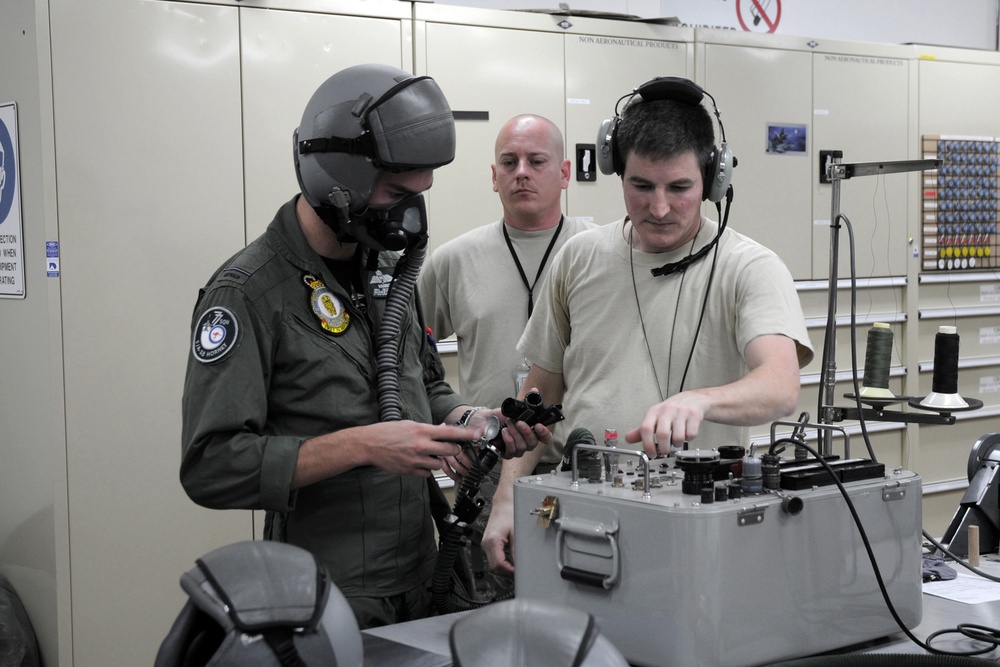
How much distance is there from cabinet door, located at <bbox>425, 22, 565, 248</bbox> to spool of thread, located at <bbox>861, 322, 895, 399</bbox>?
1.49 metres

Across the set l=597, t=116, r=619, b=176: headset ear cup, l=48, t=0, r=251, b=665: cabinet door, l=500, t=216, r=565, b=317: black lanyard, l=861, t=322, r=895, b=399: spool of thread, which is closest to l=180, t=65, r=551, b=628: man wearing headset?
l=597, t=116, r=619, b=176: headset ear cup

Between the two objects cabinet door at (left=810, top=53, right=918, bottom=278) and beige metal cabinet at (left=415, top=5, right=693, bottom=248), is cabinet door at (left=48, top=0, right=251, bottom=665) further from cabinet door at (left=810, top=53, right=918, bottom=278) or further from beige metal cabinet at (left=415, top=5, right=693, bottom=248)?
cabinet door at (left=810, top=53, right=918, bottom=278)

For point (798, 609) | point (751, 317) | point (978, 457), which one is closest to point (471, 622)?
point (798, 609)

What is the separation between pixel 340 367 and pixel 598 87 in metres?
2.32

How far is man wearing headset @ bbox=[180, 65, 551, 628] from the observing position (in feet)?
4.81

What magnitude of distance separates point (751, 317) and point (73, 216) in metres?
2.05

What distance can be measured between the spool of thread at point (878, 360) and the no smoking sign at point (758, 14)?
9.07ft

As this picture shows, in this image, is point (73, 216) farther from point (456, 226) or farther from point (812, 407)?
point (812, 407)

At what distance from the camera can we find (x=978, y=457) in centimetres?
211

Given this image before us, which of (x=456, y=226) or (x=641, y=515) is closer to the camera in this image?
(x=641, y=515)

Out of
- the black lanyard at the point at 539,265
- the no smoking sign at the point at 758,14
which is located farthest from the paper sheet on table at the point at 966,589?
the no smoking sign at the point at 758,14

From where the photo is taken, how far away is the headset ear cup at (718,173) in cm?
171

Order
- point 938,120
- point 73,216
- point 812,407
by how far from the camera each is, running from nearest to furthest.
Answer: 1. point 73,216
2. point 812,407
3. point 938,120

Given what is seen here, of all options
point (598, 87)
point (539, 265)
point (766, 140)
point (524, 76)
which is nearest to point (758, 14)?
point (766, 140)
